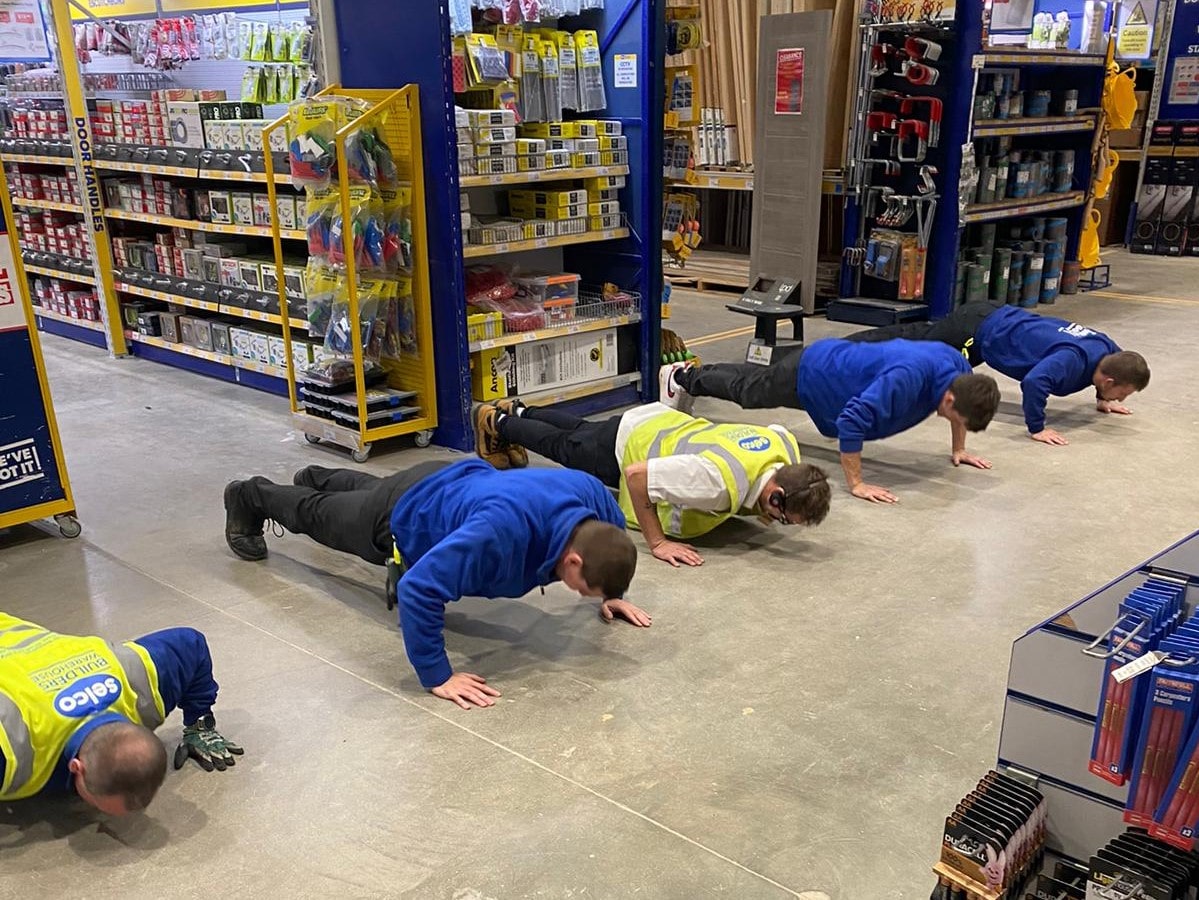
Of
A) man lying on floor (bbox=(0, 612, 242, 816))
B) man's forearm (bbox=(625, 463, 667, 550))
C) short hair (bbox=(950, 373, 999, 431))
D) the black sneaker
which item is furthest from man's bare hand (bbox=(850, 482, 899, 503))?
man lying on floor (bbox=(0, 612, 242, 816))

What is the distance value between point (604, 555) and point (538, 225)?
3.19 meters

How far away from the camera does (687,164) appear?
7820mm

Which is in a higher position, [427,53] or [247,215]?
[427,53]

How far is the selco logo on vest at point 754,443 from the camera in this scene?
428 cm

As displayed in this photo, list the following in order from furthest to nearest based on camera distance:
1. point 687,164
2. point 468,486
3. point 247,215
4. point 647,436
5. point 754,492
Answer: point 687,164 < point 247,215 < point 647,436 < point 754,492 < point 468,486

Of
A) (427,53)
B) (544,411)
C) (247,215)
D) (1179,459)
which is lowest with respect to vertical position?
(1179,459)

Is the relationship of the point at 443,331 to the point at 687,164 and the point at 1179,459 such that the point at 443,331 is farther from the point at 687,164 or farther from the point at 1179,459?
the point at 1179,459

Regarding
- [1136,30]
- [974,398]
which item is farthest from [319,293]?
[1136,30]

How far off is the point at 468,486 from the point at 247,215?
3887mm

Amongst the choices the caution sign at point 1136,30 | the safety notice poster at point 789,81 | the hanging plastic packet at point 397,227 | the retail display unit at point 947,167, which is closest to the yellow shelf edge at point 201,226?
the hanging plastic packet at point 397,227

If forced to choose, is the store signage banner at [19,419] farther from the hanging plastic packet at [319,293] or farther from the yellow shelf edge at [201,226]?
the yellow shelf edge at [201,226]

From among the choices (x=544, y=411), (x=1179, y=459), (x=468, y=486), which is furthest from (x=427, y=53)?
(x=1179, y=459)

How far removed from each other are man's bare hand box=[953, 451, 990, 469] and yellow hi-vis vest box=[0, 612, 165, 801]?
161 inches

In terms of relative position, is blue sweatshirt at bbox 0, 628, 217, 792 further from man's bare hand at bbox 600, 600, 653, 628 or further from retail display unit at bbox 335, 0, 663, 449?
retail display unit at bbox 335, 0, 663, 449
